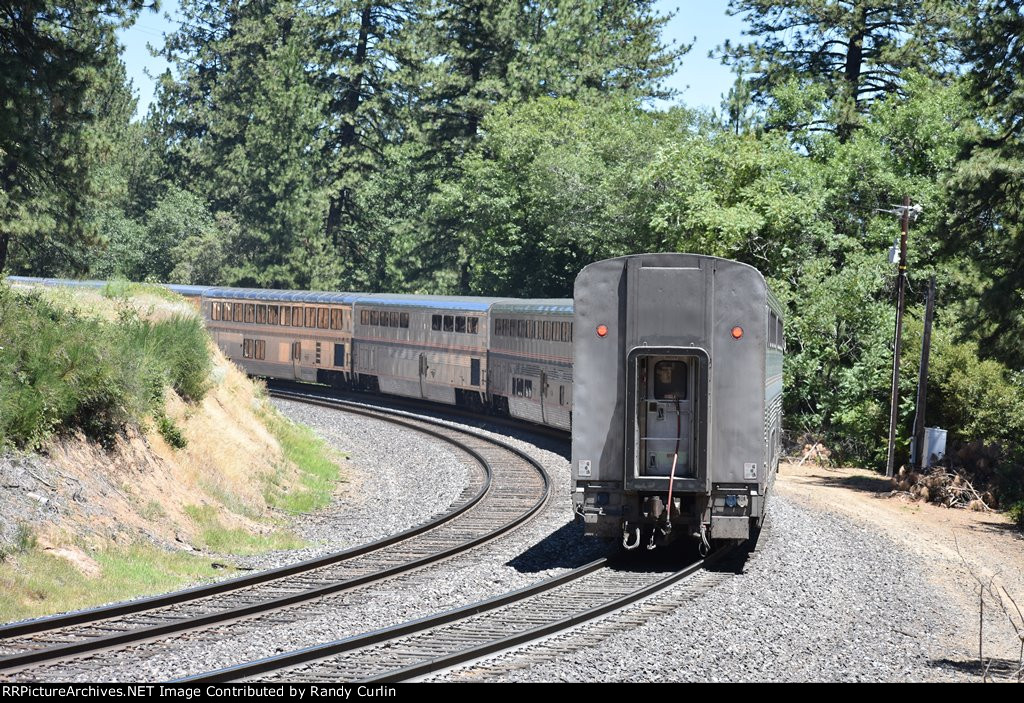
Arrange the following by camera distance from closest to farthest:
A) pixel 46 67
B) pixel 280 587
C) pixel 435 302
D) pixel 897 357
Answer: pixel 280 587
pixel 46 67
pixel 897 357
pixel 435 302

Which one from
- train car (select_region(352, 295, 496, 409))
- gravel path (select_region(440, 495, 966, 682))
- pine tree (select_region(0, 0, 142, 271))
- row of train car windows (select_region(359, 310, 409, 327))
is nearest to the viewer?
gravel path (select_region(440, 495, 966, 682))

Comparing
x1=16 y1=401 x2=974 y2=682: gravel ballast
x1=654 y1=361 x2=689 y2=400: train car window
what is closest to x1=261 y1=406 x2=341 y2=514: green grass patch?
x1=16 y1=401 x2=974 y2=682: gravel ballast

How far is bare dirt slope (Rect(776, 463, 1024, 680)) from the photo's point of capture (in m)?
13.0

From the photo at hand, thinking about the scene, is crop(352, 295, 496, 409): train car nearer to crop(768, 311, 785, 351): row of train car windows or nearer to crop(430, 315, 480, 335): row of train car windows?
crop(430, 315, 480, 335): row of train car windows

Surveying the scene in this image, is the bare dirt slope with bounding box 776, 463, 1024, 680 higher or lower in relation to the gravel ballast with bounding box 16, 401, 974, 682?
lower

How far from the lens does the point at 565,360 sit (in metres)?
29.8

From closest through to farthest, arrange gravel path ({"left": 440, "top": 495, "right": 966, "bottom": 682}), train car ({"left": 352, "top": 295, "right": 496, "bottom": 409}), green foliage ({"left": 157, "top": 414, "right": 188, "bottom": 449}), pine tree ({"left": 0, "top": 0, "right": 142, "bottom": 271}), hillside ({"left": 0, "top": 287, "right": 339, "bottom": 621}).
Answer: gravel path ({"left": 440, "top": 495, "right": 966, "bottom": 682}), hillside ({"left": 0, "top": 287, "right": 339, "bottom": 621}), green foliage ({"left": 157, "top": 414, "right": 188, "bottom": 449}), pine tree ({"left": 0, "top": 0, "right": 142, "bottom": 271}), train car ({"left": 352, "top": 295, "right": 496, "bottom": 409})

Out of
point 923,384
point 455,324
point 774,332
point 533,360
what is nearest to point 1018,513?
point 923,384

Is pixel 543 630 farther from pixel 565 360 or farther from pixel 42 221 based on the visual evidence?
pixel 42 221

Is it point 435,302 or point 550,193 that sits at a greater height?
point 550,193

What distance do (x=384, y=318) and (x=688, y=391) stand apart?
91.1ft

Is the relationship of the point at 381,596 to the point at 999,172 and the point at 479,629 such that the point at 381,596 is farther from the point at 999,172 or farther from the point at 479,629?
the point at 999,172

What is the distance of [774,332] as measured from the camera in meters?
18.8

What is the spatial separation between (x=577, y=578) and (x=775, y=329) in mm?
5755
